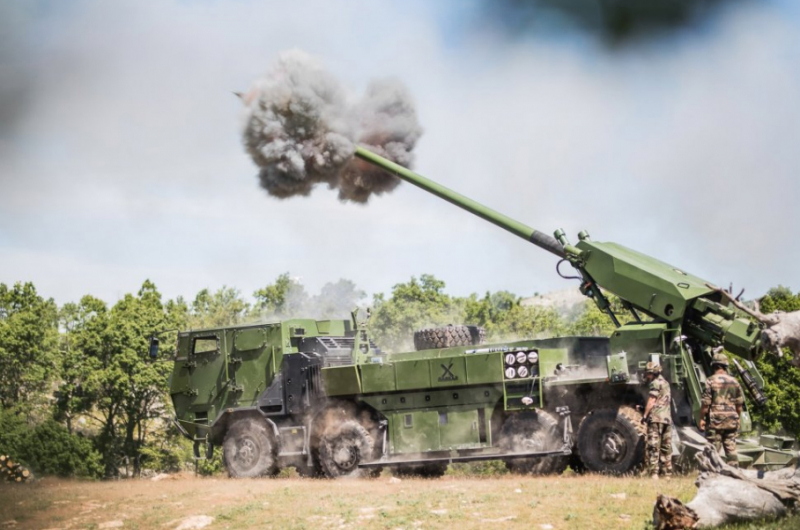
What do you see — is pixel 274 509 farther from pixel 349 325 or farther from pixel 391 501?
pixel 349 325

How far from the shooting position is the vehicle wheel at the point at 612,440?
15555 millimetres

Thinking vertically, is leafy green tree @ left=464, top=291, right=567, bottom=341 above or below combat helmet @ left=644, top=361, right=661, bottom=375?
above

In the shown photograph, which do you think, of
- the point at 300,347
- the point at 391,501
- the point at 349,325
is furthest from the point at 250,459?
the point at 391,501

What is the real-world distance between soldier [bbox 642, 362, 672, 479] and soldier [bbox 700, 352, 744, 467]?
961 mm

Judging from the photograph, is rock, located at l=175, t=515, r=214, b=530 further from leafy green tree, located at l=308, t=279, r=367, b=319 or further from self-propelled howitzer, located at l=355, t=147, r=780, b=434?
leafy green tree, located at l=308, t=279, r=367, b=319

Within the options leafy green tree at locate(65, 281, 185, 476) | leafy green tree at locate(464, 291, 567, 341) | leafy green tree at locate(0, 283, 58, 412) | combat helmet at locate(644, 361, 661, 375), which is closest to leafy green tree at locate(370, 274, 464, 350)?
leafy green tree at locate(464, 291, 567, 341)

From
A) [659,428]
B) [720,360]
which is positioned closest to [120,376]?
[659,428]

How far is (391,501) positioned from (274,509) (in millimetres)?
1747

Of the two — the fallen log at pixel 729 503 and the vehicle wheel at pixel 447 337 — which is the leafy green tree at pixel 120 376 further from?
the fallen log at pixel 729 503

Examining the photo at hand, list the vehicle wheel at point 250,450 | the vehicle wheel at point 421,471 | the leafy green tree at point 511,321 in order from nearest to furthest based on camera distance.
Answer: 1. the vehicle wheel at point 421,471
2. the vehicle wheel at point 250,450
3. the leafy green tree at point 511,321

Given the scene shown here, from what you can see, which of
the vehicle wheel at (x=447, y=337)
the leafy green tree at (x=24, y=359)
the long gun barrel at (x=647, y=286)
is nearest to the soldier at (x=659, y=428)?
the long gun barrel at (x=647, y=286)

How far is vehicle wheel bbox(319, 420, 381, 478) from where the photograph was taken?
18.2 meters

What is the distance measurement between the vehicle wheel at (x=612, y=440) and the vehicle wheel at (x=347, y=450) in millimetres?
4299

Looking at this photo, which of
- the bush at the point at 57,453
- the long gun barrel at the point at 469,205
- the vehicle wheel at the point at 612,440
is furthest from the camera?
the bush at the point at 57,453
